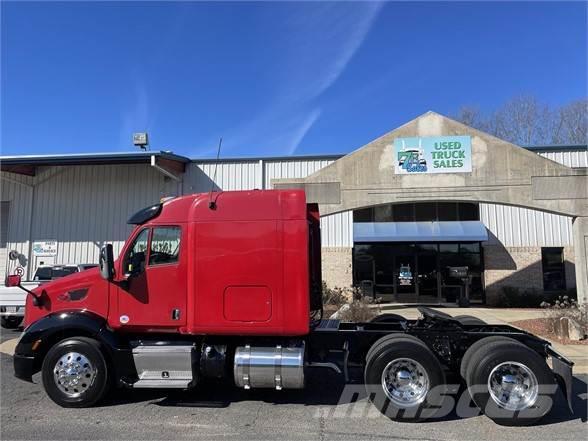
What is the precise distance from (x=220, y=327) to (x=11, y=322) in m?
11.1

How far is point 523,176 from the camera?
15.2m

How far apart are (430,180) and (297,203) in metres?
10.2

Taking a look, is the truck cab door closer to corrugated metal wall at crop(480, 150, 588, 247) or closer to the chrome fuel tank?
the chrome fuel tank

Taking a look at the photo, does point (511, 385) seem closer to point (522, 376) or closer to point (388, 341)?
point (522, 376)

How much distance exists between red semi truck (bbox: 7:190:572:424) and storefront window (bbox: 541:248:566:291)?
1711 cm

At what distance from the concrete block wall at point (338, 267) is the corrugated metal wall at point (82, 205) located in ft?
27.1

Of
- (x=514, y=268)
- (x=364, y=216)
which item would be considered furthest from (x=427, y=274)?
(x=364, y=216)

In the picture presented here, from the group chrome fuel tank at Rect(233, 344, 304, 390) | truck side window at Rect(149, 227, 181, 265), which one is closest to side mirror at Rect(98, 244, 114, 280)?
truck side window at Rect(149, 227, 181, 265)

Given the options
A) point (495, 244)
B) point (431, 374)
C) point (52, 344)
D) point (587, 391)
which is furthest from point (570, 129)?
point (52, 344)

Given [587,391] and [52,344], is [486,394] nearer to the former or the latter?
[587,391]

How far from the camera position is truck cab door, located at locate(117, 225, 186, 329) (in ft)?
21.4

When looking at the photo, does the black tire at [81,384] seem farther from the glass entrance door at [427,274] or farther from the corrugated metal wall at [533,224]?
the corrugated metal wall at [533,224]

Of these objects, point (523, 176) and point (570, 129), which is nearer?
point (523, 176)

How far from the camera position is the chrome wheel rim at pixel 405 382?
5926 millimetres
